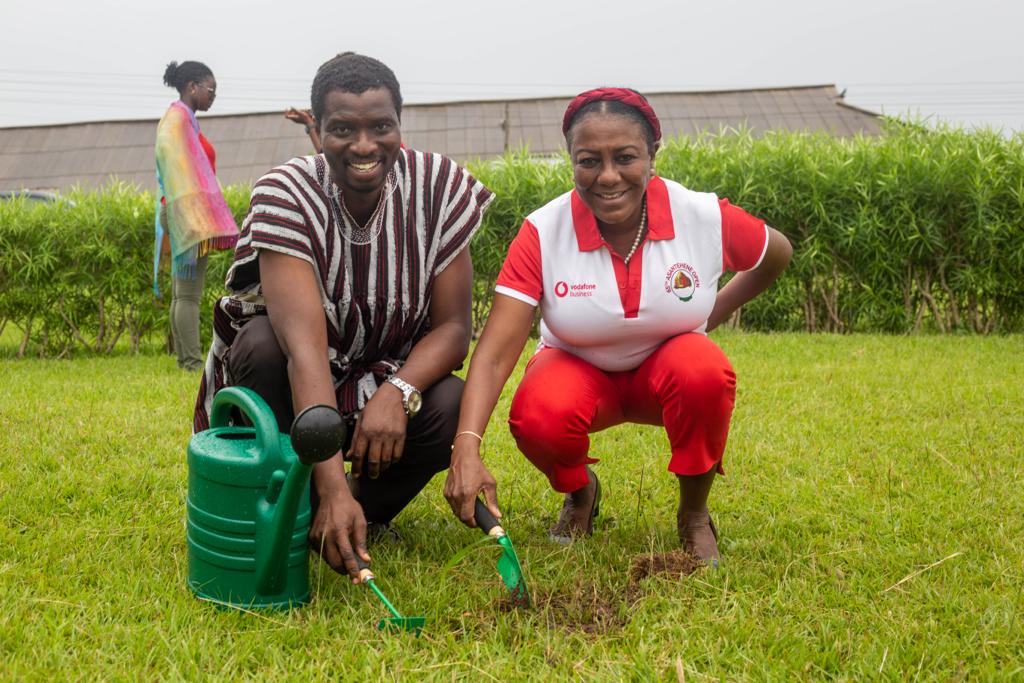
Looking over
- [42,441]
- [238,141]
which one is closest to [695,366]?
[42,441]

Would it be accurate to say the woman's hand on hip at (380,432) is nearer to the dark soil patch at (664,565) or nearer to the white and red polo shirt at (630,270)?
the white and red polo shirt at (630,270)

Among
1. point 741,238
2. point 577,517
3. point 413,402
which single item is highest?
point 741,238

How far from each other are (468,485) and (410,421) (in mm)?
446

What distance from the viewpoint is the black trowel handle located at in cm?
222

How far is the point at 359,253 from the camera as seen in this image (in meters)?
2.57

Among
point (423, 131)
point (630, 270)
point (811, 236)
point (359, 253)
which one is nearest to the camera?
point (359, 253)

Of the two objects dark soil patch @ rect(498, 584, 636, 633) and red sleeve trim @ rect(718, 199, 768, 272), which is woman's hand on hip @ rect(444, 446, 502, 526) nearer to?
dark soil patch @ rect(498, 584, 636, 633)

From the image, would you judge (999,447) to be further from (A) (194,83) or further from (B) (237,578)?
(A) (194,83)

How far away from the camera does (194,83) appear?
19.7ft

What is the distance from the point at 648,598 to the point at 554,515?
0.86 metres

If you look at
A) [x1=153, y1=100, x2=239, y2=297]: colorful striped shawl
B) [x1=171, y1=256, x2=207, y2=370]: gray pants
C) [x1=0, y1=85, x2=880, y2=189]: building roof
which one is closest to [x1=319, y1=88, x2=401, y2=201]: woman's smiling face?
[x1=153, y1=100, x2=239, y2=297]: colorful striped shawl

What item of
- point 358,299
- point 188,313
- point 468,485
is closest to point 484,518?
point 468,485

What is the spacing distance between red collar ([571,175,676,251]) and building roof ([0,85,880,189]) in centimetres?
1648

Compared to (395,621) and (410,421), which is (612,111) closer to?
(410,421)
